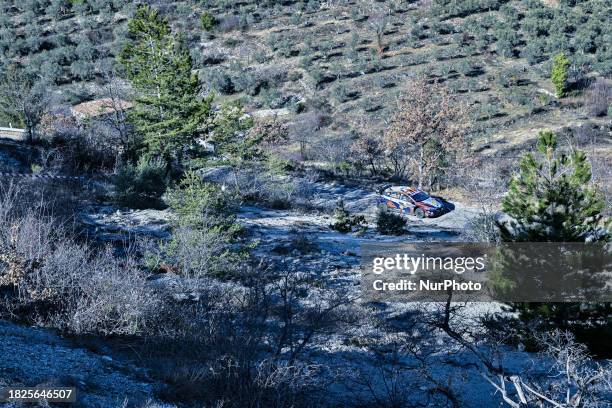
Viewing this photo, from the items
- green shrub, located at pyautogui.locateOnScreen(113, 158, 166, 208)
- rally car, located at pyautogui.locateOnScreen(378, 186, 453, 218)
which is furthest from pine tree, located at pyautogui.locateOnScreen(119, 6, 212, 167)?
rally car, located at pyautogui.locateOnScreen(378, 186, 453, 218)

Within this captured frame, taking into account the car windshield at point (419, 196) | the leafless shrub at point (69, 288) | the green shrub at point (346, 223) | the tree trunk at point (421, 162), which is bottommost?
the green shrub at point (346, 223)

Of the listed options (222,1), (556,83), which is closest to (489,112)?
(556,83)

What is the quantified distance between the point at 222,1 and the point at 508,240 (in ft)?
195

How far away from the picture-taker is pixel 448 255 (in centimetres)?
1881

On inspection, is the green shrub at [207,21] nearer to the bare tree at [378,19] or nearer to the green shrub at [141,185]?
the bare tree at [378,19]

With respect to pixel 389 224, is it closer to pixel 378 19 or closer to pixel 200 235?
pixel 200 235

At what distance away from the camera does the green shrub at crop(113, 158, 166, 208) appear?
2327cm

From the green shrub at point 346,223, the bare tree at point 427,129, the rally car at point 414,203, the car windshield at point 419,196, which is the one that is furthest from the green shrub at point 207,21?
the green shrub at point 346,223

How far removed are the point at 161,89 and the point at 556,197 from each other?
1929 cm

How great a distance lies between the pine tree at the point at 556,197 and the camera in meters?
12.1

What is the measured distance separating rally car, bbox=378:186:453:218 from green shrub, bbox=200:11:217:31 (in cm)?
3945

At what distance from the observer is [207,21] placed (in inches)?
2371

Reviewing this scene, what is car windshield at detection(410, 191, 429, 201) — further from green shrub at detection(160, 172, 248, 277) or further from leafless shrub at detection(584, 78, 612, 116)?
leafless shrub at detection(584, 78, 612, 116)

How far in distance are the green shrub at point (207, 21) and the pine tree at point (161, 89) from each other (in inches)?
1347
